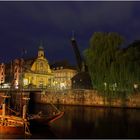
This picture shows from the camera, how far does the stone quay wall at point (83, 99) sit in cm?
4666

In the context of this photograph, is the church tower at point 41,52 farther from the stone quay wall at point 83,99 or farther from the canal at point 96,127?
the canal at point 96,127

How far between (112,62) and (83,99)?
44.3 ft

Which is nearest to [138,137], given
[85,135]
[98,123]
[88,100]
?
[85,135]

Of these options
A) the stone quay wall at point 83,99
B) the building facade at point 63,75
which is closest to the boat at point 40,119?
the stone quay wall at point 83,99

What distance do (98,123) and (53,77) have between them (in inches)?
2296

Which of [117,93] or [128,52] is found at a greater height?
[128,52]

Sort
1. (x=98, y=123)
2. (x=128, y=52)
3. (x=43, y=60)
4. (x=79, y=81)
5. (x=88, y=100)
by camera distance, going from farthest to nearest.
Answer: (x=43, y=60), (x=79, y=81), (x=88, y=100), (x=128, y=52), (x=98, y=123)

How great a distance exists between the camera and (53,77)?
89875mm

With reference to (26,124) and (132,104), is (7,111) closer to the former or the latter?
(26,124)

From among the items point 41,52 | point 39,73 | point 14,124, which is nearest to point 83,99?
point 14,124

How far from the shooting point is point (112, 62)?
4194cm

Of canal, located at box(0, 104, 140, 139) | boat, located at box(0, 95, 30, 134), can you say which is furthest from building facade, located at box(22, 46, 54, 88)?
boat, located at box(0, 95, 30, 134)

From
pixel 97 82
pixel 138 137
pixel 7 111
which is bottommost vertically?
pixel 138 137

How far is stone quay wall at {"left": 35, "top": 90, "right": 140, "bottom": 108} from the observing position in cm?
4666
